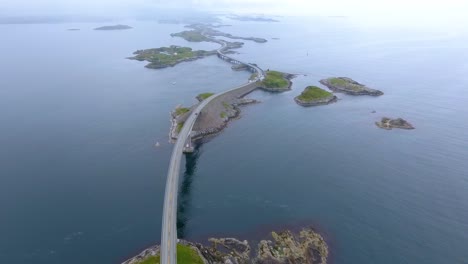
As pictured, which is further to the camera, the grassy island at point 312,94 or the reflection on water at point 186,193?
the grassy island at point 312,94

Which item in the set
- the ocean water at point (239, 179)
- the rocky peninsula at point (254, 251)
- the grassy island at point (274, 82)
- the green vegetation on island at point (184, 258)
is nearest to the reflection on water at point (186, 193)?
the ocean water at point (239, 179)

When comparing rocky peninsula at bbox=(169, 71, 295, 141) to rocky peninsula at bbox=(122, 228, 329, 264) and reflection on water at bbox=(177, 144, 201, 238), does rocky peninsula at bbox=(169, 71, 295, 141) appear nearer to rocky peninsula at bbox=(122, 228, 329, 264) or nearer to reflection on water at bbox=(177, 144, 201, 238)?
reflection on water at bbox=(177, 144, 201, 238)

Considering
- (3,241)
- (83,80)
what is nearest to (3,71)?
(83,80)

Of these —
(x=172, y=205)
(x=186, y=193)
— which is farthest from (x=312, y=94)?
(x=172, y=205)

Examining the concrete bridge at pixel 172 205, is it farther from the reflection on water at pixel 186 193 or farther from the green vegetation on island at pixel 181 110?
the green vegetation on island at pixel 181 110

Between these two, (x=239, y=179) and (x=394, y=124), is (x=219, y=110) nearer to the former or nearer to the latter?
(x=239, y=179)

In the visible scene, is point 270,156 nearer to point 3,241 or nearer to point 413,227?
point 413,227

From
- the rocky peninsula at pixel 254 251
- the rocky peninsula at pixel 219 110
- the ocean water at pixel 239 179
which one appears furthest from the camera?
the rocky peninsula at pixel 219 110

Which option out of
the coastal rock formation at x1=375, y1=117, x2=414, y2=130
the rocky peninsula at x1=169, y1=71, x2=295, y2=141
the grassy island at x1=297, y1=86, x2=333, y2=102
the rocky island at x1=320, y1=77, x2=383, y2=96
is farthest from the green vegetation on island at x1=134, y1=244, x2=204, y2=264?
the rocky island at x1=320, y1=77, x2=383, y2=96
